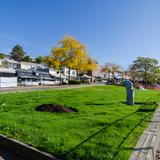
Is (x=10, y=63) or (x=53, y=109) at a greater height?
→ (x=10, y=63)

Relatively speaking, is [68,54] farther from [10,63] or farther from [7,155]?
[7,155]

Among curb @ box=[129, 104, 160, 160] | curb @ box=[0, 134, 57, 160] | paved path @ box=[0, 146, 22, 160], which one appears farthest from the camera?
paved path @ box=[0, 146, 22, 160]

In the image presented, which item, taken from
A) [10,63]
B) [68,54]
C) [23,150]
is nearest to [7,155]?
[23,150]

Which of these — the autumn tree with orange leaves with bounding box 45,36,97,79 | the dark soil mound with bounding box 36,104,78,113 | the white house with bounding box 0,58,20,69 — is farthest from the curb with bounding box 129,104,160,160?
the white house with bounding box 0,58,20,69

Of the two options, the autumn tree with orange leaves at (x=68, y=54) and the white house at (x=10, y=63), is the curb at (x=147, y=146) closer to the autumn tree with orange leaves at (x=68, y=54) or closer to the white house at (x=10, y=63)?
the autumn tree with orange leaves at (x=68, y=54)

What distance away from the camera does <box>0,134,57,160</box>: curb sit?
5871 millimetres

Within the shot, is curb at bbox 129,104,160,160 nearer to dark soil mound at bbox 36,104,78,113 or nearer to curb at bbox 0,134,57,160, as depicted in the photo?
curb at bbox 0,134,57,160

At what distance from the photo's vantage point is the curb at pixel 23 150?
5871 mm

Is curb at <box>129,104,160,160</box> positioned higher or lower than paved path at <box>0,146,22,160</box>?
higher

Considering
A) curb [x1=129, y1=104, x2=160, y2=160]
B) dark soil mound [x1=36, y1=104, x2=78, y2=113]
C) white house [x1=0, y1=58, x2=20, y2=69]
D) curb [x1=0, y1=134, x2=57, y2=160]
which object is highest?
white house [x1=0, y1=58, x2=20, y2=69]

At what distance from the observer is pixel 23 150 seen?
635cm

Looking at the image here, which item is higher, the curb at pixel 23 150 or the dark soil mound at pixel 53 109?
the dark soil mound at pixel 53 109

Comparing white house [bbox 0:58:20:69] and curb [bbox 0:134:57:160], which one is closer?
curb [bbox 0:134:57:160]

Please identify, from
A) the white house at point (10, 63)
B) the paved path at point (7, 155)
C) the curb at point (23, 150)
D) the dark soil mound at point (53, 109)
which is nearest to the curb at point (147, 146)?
the curb at point (23, 150)
